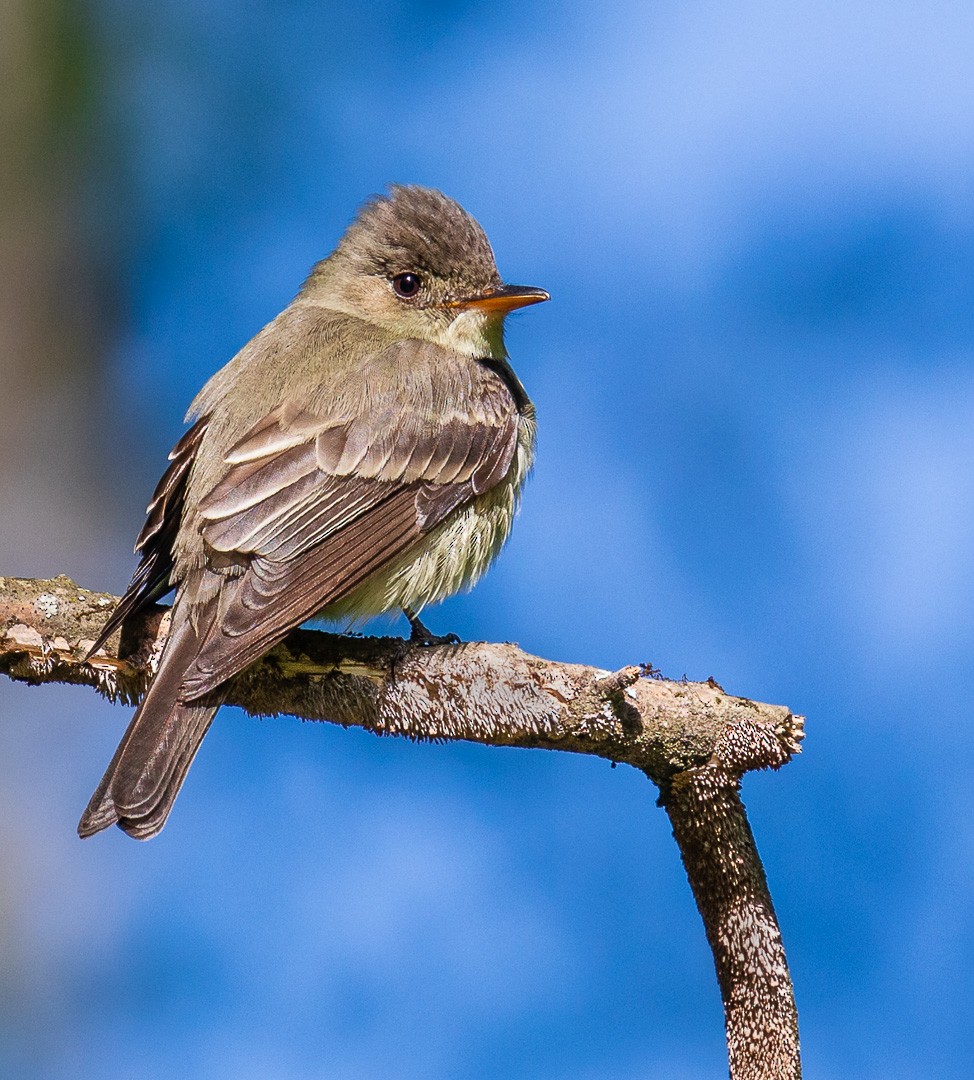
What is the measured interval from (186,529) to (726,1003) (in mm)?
1898

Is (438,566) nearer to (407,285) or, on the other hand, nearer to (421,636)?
(421,636)

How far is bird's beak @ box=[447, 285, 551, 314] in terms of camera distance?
14.6ft

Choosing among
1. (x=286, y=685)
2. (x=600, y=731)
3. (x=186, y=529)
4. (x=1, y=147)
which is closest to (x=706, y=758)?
(x=600, y=731)

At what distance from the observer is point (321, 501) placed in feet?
12.6

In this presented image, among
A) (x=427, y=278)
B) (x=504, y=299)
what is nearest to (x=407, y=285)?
(x=427, y=278)

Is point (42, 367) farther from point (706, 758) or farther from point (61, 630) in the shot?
point (706, 758)

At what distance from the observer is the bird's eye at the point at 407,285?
472 centimetres

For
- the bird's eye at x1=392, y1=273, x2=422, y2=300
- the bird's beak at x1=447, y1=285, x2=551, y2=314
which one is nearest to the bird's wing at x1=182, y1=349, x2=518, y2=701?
the bird's beak at x1=447, y1=285, x2=551, y2=314

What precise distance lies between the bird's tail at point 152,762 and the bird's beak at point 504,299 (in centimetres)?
167

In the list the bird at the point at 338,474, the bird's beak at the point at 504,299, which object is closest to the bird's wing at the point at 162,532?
the bird at the point at 338,474

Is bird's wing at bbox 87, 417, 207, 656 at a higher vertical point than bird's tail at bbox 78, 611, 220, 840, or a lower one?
higher

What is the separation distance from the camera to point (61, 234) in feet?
20.4

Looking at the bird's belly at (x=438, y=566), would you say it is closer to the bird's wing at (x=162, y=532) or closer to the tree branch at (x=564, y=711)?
the tree branch at (x=564, y=711)

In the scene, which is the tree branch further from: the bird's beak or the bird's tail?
the bird's beak
